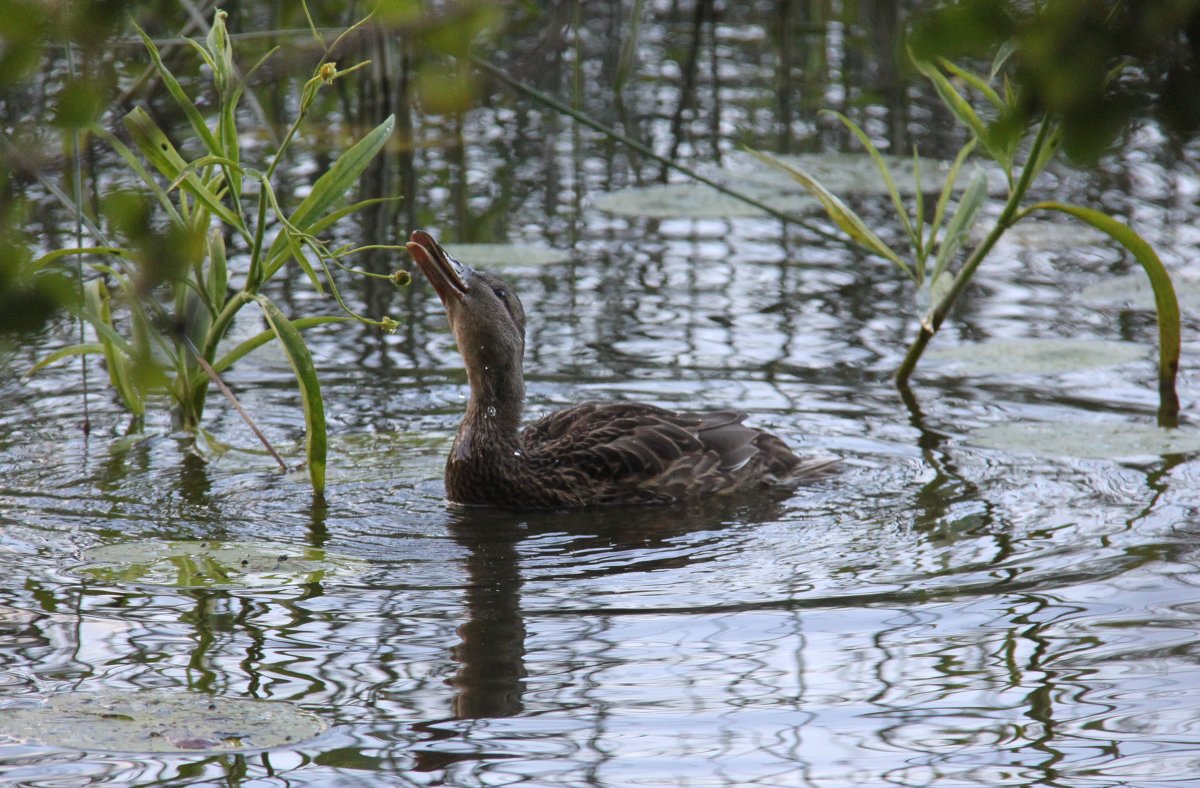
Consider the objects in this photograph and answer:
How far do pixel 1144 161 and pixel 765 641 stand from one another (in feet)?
27.7

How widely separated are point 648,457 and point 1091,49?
4.73 meters

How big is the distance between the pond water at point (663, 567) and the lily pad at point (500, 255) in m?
0.17

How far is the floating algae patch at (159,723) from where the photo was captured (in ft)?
12.4

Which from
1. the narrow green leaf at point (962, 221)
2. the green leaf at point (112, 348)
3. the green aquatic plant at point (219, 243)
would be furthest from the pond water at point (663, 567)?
the narrow green leaf at point (962, 221)

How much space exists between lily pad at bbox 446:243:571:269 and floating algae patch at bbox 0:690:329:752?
499cm

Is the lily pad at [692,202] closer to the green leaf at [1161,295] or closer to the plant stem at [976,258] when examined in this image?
the plant stem at [976,258]

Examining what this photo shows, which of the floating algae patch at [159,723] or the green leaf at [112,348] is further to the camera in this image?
the green leaf at [112,348]

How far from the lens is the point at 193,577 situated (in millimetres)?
4988

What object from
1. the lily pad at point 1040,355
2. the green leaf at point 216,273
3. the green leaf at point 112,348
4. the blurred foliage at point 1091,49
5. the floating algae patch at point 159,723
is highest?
the blurred foliage at point 1091,49

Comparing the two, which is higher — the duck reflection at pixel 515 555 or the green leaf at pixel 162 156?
the green leaf at pixel 162 156

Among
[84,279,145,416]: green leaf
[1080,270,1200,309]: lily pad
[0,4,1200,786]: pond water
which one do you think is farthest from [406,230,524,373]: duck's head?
[1080,270,1200,309]: lily pad

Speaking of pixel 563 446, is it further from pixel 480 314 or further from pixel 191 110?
pixel 191 110

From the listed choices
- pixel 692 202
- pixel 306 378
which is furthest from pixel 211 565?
pixel 692 202

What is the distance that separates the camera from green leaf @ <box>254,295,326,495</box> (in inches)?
210
